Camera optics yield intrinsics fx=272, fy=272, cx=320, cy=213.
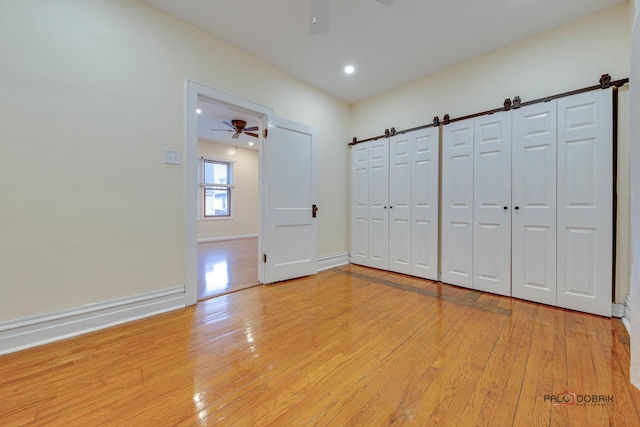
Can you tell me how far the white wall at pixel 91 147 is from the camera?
72.7 inches

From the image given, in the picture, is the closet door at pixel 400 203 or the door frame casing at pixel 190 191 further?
the closet door at pixel 400 203

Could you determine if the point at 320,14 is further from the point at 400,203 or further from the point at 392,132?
the point at 400,203

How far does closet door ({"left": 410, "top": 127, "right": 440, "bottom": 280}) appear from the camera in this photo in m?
3.33

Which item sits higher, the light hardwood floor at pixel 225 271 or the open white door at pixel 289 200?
the open white door at pixel 289 200

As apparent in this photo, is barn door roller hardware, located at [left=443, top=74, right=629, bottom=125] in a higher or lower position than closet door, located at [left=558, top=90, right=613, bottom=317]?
higher

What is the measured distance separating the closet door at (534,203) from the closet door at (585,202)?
0.21ft

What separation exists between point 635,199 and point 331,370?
154cm

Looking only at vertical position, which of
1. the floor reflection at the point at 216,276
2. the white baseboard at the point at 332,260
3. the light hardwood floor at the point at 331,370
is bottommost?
the light hardwood floor at the point at 331,370

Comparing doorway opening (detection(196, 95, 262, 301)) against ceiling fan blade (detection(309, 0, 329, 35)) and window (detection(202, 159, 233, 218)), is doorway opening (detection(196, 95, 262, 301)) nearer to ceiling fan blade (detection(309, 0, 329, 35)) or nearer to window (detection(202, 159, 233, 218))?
window (detection(202, 159, 233, 218))

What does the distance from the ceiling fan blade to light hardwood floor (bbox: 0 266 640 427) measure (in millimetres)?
2476

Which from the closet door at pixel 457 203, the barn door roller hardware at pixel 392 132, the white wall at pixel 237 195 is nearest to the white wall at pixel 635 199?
the closet door at pixel 457 203

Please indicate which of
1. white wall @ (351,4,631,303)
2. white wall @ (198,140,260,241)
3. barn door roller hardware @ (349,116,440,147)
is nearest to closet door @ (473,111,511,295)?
white wall @ (351,4,631,303)

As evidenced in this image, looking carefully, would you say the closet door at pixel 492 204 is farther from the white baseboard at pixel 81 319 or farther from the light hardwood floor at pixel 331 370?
the white baseboard at pixel 81 319

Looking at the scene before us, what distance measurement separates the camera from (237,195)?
7.83 m
